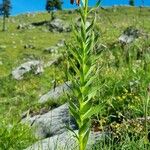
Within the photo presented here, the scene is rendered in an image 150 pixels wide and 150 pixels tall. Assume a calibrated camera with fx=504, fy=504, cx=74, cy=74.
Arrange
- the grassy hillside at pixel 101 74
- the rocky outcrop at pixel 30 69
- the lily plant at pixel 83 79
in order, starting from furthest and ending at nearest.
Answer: the rocky outcrop at pixel 30 69
the grassy hillside at pixel 101 74
the lily plant at pixel 83 79

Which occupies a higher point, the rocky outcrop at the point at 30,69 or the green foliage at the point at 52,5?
the green foliage at the point at 52,5

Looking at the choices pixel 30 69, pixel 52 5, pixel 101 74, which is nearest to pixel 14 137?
pixel 101 74

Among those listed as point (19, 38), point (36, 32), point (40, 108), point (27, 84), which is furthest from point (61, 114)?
point (36, 32)

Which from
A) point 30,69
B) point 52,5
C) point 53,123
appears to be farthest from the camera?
point 52,5

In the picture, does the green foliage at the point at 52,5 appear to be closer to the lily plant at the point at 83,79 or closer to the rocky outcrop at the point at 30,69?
the rocky outcrop at the point at 30,69

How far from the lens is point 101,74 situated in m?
10.2

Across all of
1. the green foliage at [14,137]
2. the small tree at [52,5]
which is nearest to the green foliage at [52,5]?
the small tree at [52,5]

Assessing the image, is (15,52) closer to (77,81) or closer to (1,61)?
(1,61)

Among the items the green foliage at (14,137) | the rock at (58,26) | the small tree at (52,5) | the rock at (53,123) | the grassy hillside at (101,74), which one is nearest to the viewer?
the grassy hillside at (101,74)

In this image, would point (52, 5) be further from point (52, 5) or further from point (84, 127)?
point (84, 127)

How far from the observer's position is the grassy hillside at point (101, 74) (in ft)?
24.7

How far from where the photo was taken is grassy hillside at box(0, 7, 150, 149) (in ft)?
24.7

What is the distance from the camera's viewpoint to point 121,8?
106250 mm

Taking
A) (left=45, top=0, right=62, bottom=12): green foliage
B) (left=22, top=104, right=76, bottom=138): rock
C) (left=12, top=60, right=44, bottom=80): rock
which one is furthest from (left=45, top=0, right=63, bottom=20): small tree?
(left=22, top=104, right=76, bottom=138): rock
